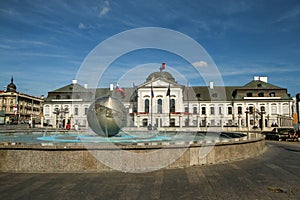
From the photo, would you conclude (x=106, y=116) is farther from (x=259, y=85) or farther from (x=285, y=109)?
(x=285, y=109)

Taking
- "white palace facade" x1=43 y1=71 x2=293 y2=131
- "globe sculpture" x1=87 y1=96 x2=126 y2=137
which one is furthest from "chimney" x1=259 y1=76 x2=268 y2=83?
"globe sculpture" x1=87 y1=96 x2=126 y2=137

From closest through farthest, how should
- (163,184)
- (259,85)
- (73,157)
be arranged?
(163,184) < (73,157) < (259,85)

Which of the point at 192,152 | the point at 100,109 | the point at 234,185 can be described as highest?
the point at 100,109

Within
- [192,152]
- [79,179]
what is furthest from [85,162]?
[192,152]

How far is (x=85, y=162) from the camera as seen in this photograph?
28.9 ft

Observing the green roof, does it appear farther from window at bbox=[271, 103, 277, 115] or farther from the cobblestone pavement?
the cobblestone pavement

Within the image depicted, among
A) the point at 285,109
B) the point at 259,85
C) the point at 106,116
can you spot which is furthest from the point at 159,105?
the point at 106,116

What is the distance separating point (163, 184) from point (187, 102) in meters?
66.2

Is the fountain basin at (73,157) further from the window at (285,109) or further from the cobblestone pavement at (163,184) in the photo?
the window at (285,109)

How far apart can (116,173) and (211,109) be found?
6764 cm

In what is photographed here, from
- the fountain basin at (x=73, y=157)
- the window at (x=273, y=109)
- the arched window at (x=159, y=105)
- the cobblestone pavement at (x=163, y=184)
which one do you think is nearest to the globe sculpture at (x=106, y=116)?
the fountain basin at (x=73, y=157)

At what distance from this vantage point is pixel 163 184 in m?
7.35

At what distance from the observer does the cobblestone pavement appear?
6371 mm

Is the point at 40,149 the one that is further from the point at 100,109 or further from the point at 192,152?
the point at 100,109
